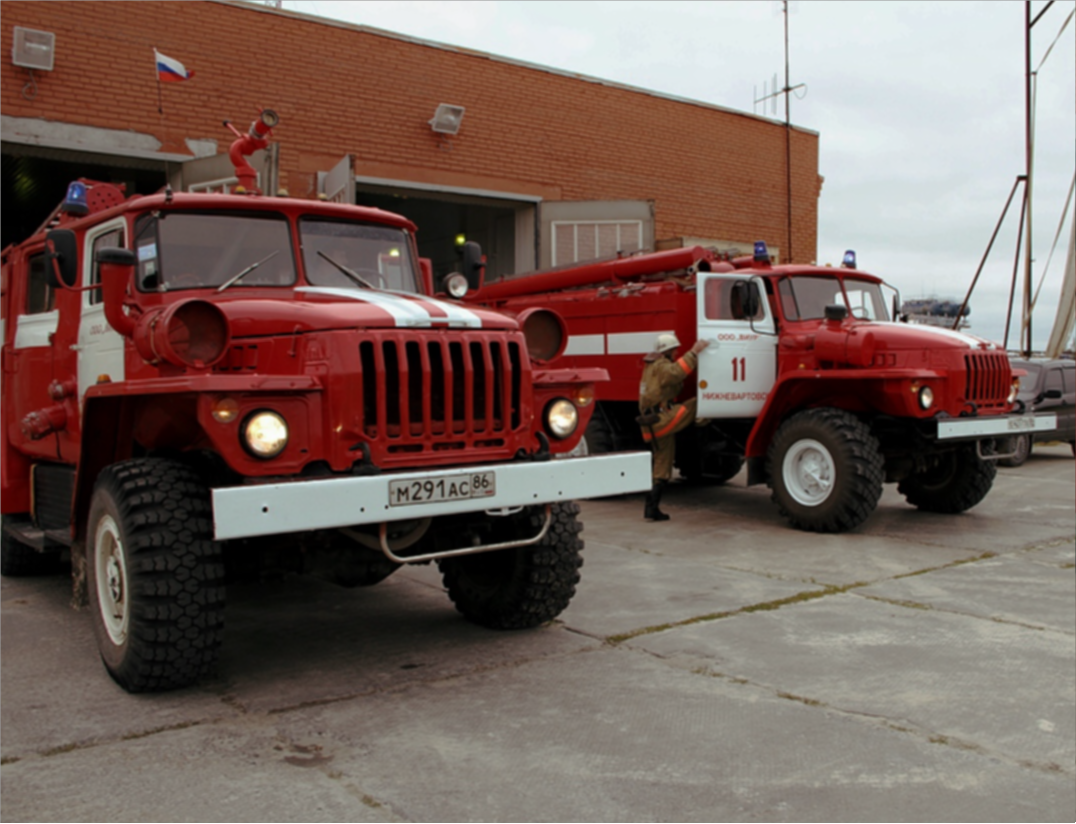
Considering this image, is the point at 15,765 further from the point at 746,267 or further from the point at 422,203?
the point at 422,203

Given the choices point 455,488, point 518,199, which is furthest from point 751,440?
point 518,199

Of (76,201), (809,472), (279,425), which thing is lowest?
(809,472)

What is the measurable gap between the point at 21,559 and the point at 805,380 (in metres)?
6.44

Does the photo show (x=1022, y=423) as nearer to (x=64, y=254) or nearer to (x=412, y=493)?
(x=412, y=493)

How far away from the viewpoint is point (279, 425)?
420cm

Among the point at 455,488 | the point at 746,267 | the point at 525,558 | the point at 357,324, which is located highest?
the point at 746,267

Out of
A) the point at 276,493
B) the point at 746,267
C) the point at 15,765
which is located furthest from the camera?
the point at 746,267

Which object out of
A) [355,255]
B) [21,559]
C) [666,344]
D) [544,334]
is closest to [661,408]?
[666,344]

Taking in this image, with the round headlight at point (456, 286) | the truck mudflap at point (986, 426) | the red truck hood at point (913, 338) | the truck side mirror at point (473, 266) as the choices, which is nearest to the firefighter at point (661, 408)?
the red truck hood at point (913, 338)

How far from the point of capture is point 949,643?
5.18 metres

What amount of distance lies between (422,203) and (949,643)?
14634mm

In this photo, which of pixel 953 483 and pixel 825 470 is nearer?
pixel 825 470

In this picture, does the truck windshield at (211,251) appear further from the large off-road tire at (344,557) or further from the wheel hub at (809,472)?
the wheel hub at (809,472)

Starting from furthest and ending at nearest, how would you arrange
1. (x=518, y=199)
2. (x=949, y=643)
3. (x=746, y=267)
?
(x=518, y=199) → (x=746, y=267) → (x=949, y=643)
